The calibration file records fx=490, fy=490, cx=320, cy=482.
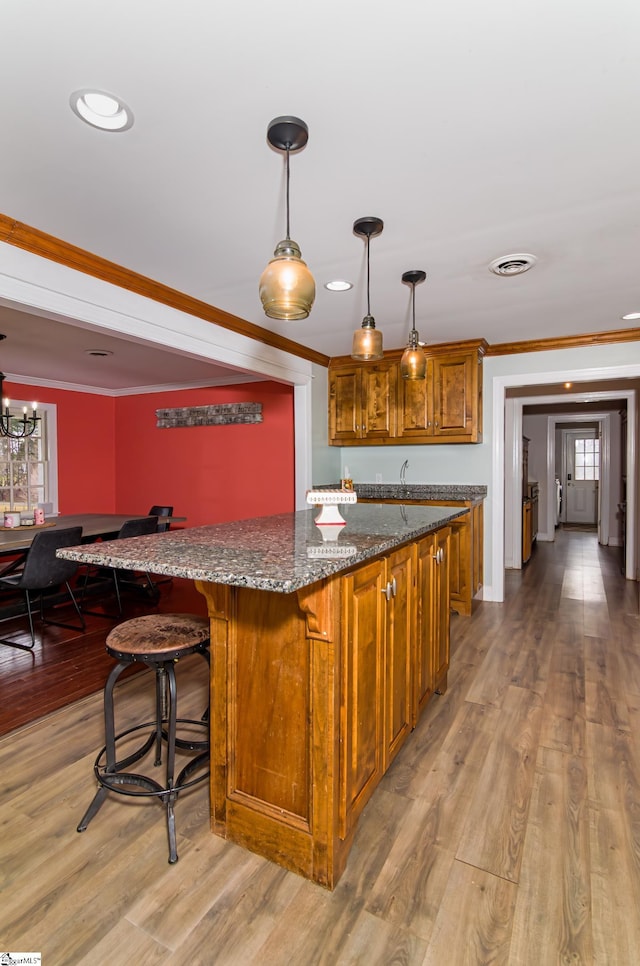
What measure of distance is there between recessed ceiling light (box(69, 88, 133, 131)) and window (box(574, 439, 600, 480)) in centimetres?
1082

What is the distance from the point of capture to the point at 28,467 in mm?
5863

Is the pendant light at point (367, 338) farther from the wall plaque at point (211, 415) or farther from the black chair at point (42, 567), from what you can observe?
the wall plaque at point (211, 415)

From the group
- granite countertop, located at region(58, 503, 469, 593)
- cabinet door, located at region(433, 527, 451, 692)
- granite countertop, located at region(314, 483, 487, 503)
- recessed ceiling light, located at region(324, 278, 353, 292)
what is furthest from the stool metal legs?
granite countertop, located at region(314, 483, 487, 503)

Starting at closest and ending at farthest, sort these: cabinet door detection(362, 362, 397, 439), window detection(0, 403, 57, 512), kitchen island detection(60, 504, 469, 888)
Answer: kitchen island detection(60, 504, 469, 888) → cabinet door detection(362, 362, 397, 439) → window detection(0, 403, 57, 512)

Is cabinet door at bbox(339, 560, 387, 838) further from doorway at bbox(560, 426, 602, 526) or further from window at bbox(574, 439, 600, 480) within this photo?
window at bbox(574, 439, 600, 480)

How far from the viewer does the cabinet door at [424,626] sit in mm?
2148

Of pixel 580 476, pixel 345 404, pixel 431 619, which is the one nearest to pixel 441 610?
pixel 431 619

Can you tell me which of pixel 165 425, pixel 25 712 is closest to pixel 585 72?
pixel 25 712

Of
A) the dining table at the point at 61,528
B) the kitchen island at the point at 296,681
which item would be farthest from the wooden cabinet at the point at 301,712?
the dining table at the point at 61,528

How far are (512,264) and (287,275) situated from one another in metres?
1.68

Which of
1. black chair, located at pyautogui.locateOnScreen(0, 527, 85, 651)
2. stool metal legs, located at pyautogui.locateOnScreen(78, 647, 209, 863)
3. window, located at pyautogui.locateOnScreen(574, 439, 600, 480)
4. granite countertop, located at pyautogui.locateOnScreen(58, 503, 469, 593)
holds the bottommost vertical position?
stool metal legs, located at pyautogui.locateOnScreen(78, 647, 209, 863)

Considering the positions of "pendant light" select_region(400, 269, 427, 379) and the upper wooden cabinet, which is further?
the upper wooden cabinet

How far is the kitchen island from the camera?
1.41m

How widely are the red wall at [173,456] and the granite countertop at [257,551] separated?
3.03 metres
